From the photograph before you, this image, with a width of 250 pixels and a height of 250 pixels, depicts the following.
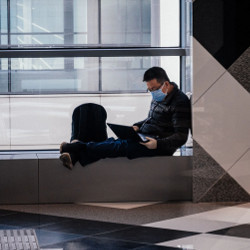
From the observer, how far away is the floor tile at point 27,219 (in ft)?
16.3

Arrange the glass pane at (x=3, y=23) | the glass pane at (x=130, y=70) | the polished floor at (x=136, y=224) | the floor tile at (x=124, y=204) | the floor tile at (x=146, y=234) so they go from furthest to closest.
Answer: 1. the glass pane at (x=130, y=70)
2. the glass pane at (x=3, y=23)
3. the floor tile at (x=124, y=204)
4. the floor tile at (x=146, y=234)
5. the polished floor at (x=136, y=224)

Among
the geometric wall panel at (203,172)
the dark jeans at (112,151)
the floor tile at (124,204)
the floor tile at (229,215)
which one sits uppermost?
the dark jeans at (112,151)

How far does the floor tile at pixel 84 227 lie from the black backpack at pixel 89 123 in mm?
1185

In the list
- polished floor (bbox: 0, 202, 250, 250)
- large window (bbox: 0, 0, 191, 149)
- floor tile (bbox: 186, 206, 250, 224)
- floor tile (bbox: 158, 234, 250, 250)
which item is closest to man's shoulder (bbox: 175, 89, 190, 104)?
large window (bbox: 0, 0, 191, 149)

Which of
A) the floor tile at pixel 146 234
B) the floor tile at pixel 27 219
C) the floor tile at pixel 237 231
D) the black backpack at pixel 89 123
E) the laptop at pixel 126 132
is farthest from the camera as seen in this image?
the black backpack at pixel 89 123

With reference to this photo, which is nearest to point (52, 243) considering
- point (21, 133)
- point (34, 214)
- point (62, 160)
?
point (34, 214)

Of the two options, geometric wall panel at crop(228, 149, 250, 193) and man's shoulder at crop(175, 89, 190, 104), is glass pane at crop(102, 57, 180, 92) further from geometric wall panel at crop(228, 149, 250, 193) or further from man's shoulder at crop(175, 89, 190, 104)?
geometric wall panel at crop(228, 149, 250, 193)

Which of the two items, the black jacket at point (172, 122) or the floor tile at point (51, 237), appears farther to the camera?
the black jacket at point (172, 122)

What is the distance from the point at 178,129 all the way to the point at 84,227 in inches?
56.3

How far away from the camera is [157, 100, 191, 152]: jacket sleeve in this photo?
5.87m

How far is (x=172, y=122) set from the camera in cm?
591

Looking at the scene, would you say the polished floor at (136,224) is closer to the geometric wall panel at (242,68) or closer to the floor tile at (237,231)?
the floor tile at (237,231)

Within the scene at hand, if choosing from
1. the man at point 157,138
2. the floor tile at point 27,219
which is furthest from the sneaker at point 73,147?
the floor tile at point 27,219

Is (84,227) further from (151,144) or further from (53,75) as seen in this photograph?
(53,75)
